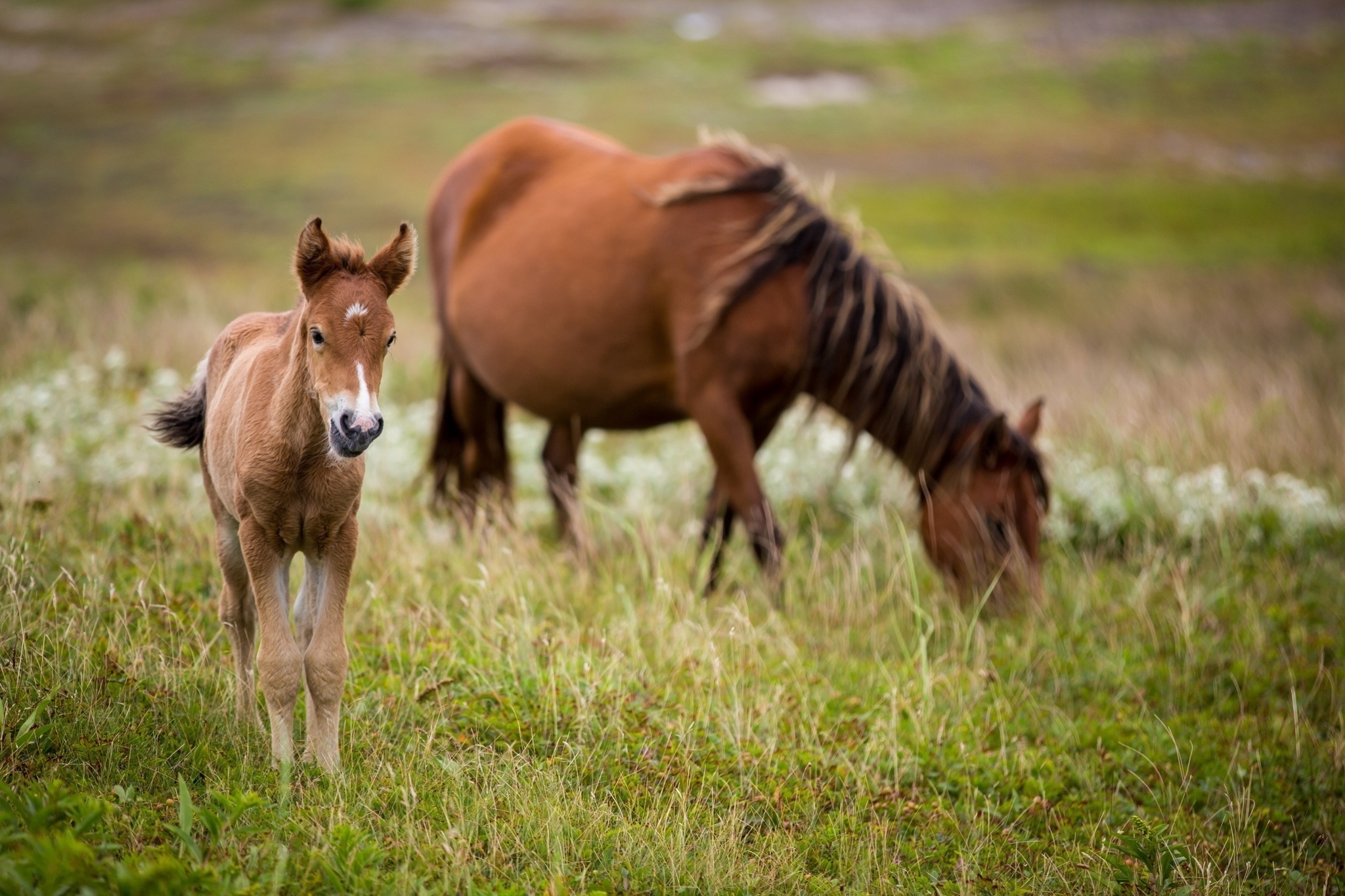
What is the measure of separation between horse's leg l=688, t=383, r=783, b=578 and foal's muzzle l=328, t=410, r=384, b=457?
3.07 metres

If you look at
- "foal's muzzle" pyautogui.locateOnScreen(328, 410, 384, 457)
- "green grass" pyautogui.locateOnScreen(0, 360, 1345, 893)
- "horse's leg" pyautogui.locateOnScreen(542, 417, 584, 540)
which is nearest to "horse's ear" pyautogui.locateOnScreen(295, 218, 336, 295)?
"foal's muzzle" pyautogui.locateOnScreen(328, 410, 384, 457)

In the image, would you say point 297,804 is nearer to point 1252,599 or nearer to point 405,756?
point 405,756

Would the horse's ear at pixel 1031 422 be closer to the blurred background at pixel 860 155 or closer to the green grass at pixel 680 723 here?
the green grass at pixel 680 723

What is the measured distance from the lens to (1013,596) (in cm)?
527

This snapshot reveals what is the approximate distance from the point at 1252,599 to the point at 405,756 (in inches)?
183

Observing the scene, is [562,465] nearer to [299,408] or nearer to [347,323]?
[299,408]

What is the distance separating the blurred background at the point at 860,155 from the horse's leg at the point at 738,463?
1650mm

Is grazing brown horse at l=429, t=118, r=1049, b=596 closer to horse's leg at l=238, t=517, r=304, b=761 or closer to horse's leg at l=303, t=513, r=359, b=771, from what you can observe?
horse's leg at l=303, t=513, r=359, b=771

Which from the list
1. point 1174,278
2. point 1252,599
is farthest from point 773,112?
point 1252,599

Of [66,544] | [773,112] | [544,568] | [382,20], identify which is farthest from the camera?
[382,20]

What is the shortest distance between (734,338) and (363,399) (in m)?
3.16

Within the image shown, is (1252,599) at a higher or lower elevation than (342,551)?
lower

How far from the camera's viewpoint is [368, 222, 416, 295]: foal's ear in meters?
2.76

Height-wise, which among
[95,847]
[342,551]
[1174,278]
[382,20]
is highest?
[382,20]
